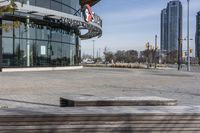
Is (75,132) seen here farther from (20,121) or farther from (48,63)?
(48,63)

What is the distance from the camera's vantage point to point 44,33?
148 feet

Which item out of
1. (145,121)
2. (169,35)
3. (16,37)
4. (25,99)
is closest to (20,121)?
(145,121)

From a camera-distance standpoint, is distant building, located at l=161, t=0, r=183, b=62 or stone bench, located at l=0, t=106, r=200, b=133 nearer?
stone bench, located at l=0, t=106, r=200, b=133

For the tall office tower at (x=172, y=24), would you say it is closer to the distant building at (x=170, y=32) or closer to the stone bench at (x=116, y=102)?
the distant building at (x=170, y=32)

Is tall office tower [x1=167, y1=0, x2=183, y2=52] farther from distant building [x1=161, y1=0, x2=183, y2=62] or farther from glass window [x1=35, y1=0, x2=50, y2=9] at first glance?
glass window [x1=35, y1=0, x2=50, y2=9]

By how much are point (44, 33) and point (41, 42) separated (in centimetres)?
116

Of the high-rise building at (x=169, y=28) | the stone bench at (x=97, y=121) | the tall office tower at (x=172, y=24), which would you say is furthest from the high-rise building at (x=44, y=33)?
the high-rise building at (x=169, y=28)

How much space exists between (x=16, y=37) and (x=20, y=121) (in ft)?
113

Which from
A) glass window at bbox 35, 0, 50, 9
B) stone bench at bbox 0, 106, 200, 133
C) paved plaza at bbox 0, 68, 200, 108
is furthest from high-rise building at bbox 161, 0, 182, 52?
stone bench at bbox 0, 106, 200, 133

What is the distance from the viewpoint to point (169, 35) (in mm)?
164000

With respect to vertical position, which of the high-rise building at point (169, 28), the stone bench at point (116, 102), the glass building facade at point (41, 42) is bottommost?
the stone bench at point (116, 102)

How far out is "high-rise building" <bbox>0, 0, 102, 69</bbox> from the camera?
127 feet

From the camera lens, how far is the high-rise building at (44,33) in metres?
38.8

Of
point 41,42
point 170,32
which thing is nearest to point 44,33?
point 41,42
